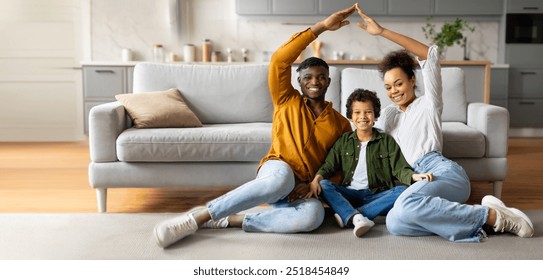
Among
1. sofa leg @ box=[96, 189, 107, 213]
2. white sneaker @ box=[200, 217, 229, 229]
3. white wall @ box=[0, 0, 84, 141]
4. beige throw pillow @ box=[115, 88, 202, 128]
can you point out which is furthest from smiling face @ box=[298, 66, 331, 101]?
white wall @ box=[0, 0, 84, 141]

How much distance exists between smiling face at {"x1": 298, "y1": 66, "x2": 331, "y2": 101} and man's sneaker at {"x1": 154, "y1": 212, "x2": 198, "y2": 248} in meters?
0.75

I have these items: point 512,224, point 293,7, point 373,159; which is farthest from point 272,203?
point 293,7

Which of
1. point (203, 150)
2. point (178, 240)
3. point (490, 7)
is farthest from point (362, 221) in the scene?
point (490, 7)

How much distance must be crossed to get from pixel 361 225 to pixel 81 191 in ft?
6.43

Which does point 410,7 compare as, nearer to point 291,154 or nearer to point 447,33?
point 447,33

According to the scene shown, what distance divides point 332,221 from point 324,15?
4.14 meters

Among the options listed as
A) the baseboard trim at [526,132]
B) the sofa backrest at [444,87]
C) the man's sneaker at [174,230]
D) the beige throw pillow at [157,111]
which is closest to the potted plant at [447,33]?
the baseboard trim at [526,132]

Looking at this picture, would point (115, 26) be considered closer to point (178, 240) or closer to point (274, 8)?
point (274, 8)

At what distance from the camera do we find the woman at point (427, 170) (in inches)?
98.3

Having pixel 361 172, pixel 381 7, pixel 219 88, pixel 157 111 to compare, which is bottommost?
pixel 361 172

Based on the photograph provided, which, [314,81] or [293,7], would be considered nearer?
[314,81]

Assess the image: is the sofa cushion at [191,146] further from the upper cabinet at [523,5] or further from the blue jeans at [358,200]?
the upper cabinet at [523,5]

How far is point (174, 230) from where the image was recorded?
2479mm

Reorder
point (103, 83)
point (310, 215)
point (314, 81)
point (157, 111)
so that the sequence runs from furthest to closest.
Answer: point (103, 83)
point (157, 111)
point (314, 81)
point (310, 215)
